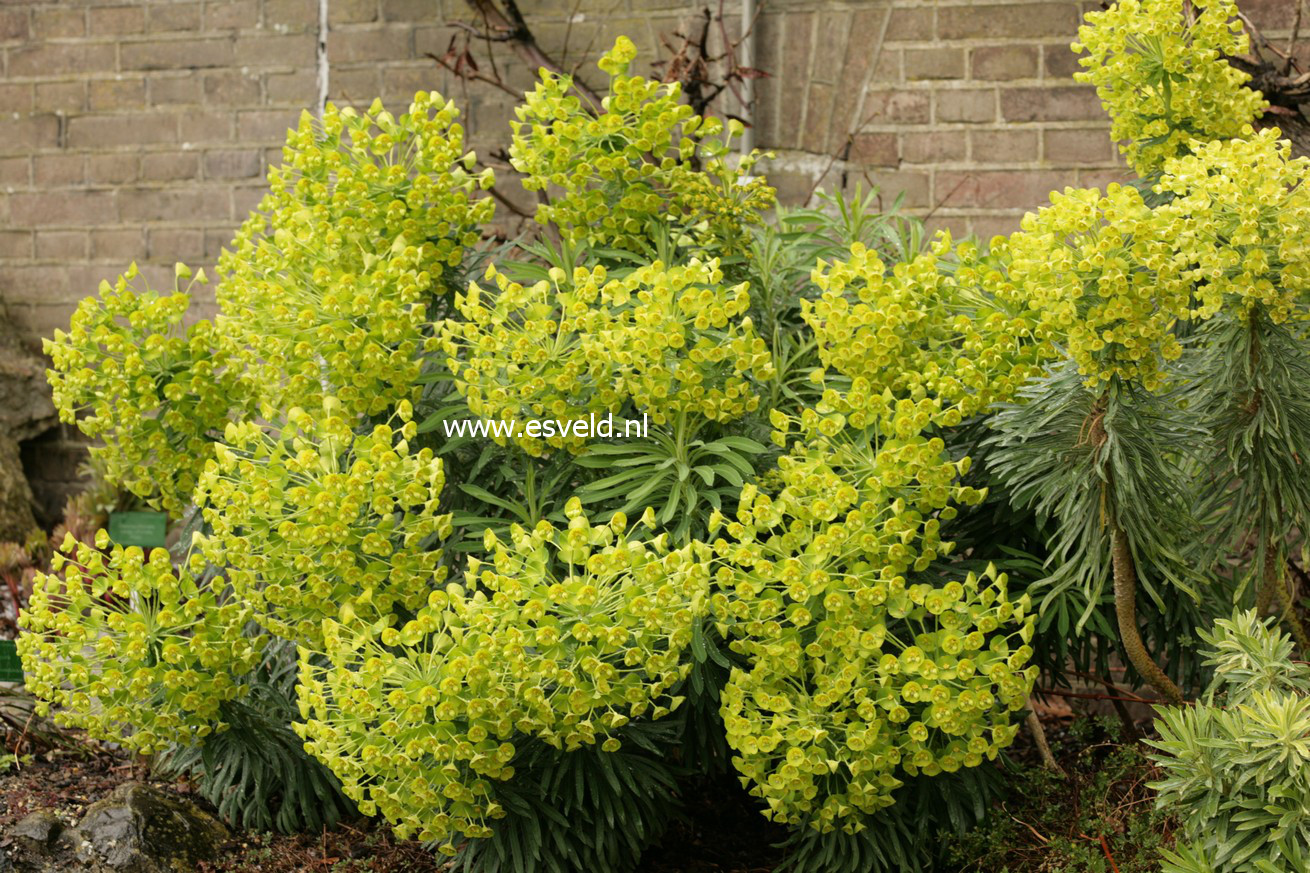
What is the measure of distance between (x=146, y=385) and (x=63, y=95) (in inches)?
105

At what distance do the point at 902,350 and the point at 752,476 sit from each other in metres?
0.37

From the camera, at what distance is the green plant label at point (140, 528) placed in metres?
4.31

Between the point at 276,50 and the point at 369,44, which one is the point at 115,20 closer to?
the point at 276,50

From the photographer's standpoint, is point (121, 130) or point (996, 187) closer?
point (996, 187)

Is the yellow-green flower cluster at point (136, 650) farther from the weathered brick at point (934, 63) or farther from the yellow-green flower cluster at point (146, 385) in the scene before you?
the weathered brick at point (934, 63)

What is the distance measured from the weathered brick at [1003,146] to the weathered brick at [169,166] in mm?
2790

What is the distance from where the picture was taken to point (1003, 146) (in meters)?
3.96

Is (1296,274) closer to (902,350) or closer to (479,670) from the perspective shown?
(902,350)

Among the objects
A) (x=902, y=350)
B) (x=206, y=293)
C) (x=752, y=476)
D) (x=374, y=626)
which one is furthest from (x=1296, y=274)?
(x=206, y=293)

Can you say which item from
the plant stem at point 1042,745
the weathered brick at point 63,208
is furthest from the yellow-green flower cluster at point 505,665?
the weathered brick at point 63,208

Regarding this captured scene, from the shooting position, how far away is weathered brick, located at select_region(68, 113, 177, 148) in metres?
4.70

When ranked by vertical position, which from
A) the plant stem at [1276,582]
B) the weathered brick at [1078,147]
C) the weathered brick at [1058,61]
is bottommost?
the plant stem at [1276,582]

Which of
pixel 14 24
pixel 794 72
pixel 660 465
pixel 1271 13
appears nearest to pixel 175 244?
pixel 14 24

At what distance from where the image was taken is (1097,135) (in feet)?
12.7
